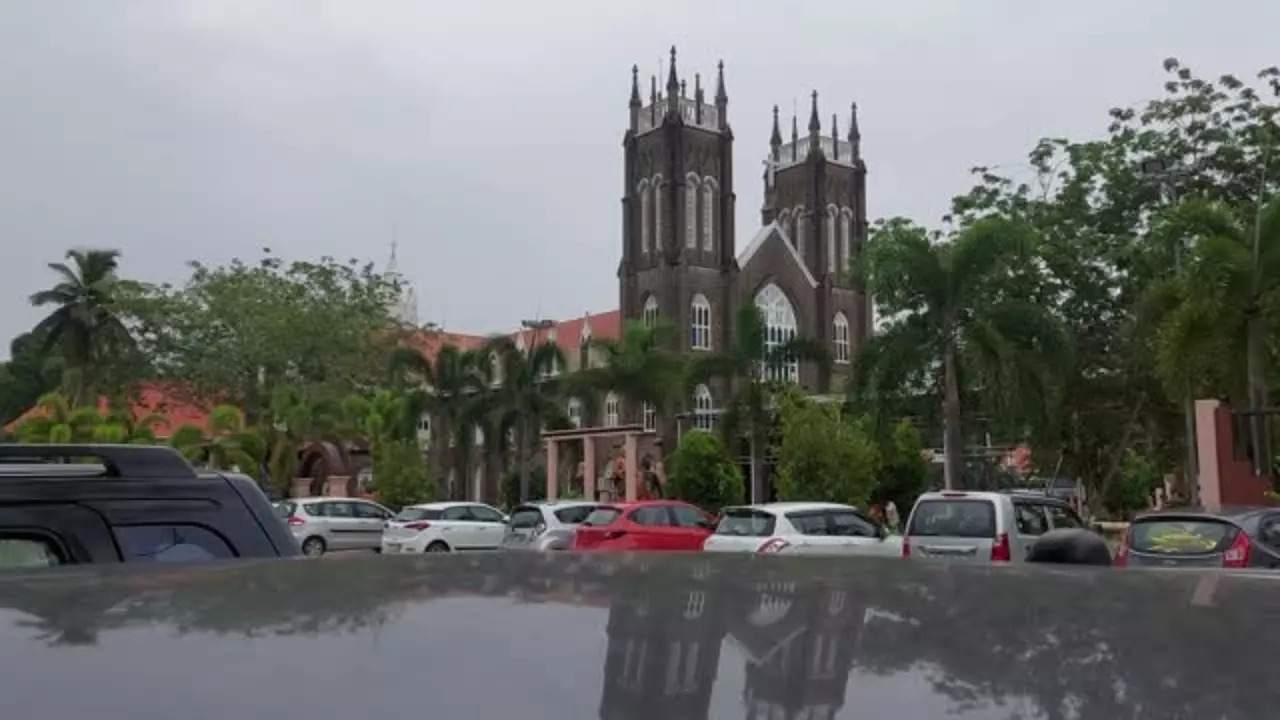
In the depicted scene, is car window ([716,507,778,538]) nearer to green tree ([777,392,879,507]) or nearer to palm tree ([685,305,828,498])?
green tree ([777,392,879,507])

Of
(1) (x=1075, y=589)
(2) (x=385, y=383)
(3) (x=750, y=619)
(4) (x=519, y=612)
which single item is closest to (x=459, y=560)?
(4) (x=519, y=612)

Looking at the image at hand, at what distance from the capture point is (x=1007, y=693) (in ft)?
5.00

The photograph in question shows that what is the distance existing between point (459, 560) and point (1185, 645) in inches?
60.0

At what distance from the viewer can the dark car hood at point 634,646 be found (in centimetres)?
147

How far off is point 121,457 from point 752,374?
30165 mm

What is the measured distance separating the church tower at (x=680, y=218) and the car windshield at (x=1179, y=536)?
50022 mm

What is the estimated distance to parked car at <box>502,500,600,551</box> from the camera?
2153 centimetres

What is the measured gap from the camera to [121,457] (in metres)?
4.06

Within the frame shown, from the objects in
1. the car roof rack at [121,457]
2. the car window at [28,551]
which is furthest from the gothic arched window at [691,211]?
the car window at [28,551]

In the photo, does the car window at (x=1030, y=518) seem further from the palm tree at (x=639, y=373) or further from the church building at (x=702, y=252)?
the church building at (x=702, y=252)

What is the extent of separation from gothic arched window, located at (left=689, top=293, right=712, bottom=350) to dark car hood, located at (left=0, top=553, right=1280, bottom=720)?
61.5 meters

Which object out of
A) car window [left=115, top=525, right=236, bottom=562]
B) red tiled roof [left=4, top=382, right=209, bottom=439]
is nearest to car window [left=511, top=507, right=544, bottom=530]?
car window [left=115, top=525, right=236, bottom=562]

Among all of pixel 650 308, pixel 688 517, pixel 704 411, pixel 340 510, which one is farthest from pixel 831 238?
pixel 688 517

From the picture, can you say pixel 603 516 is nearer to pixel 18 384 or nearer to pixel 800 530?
pixel 800 530
